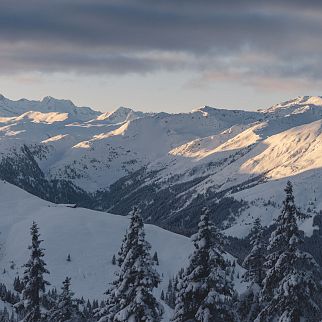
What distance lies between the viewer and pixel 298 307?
38.0m

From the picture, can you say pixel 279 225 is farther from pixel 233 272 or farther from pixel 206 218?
pixel 233 272

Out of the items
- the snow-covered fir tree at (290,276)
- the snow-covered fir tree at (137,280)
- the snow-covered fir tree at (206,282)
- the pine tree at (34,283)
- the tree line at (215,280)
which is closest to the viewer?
the snow-covered fir tree at (290,276)

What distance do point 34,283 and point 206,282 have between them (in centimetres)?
1892

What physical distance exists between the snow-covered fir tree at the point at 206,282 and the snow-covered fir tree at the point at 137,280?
2.18 m

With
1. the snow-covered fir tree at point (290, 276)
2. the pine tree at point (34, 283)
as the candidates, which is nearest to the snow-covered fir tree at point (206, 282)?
the snow-covered fir tree at point (290, 276)

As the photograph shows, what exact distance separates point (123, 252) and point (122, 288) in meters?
2.52

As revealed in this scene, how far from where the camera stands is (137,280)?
4097 centimetres

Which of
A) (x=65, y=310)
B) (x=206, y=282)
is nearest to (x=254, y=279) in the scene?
(x=206, y=282)

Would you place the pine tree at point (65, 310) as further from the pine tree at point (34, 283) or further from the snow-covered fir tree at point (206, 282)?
the snow-covered fir tree at point (206, 282)

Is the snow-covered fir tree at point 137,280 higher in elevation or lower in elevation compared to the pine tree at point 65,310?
higher

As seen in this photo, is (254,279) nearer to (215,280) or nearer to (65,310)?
(215,280)

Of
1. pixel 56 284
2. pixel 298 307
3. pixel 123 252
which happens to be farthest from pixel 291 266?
pixel 56 284

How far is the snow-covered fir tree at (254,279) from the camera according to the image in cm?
4591

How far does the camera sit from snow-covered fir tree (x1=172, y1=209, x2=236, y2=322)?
127 feet
